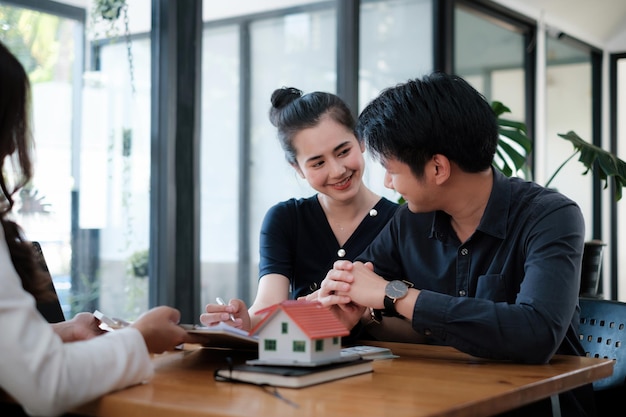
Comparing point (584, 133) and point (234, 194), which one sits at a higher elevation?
point (584, 133)

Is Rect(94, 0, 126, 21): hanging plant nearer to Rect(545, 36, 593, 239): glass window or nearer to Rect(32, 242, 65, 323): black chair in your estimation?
Rect(32, 242, 65, 323): black chair

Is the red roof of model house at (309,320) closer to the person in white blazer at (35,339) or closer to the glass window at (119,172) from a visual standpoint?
the person in white blazer at (35,339)

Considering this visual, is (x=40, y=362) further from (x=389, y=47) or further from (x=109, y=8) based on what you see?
(x=389, y=47)

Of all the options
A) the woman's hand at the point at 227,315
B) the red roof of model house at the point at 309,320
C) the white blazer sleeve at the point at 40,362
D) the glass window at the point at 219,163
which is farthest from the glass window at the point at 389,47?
the white blazer sleeve at the point at 40,362

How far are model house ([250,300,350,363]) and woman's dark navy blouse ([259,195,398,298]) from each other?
1057 millimetres

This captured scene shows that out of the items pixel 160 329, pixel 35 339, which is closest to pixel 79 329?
pixel 160 329

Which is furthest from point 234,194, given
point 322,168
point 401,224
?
point 401,224

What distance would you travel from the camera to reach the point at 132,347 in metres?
1.27

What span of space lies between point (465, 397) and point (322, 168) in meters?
1.33

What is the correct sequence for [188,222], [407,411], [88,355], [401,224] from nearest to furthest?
[407,411] < [88,355] < [401,224] < [188,222]

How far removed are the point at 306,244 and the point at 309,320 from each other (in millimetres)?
1137

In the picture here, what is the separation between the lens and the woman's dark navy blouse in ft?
8.02

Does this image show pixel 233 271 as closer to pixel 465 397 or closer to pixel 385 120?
pixel 385 120

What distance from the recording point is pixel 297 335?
4.30ft
